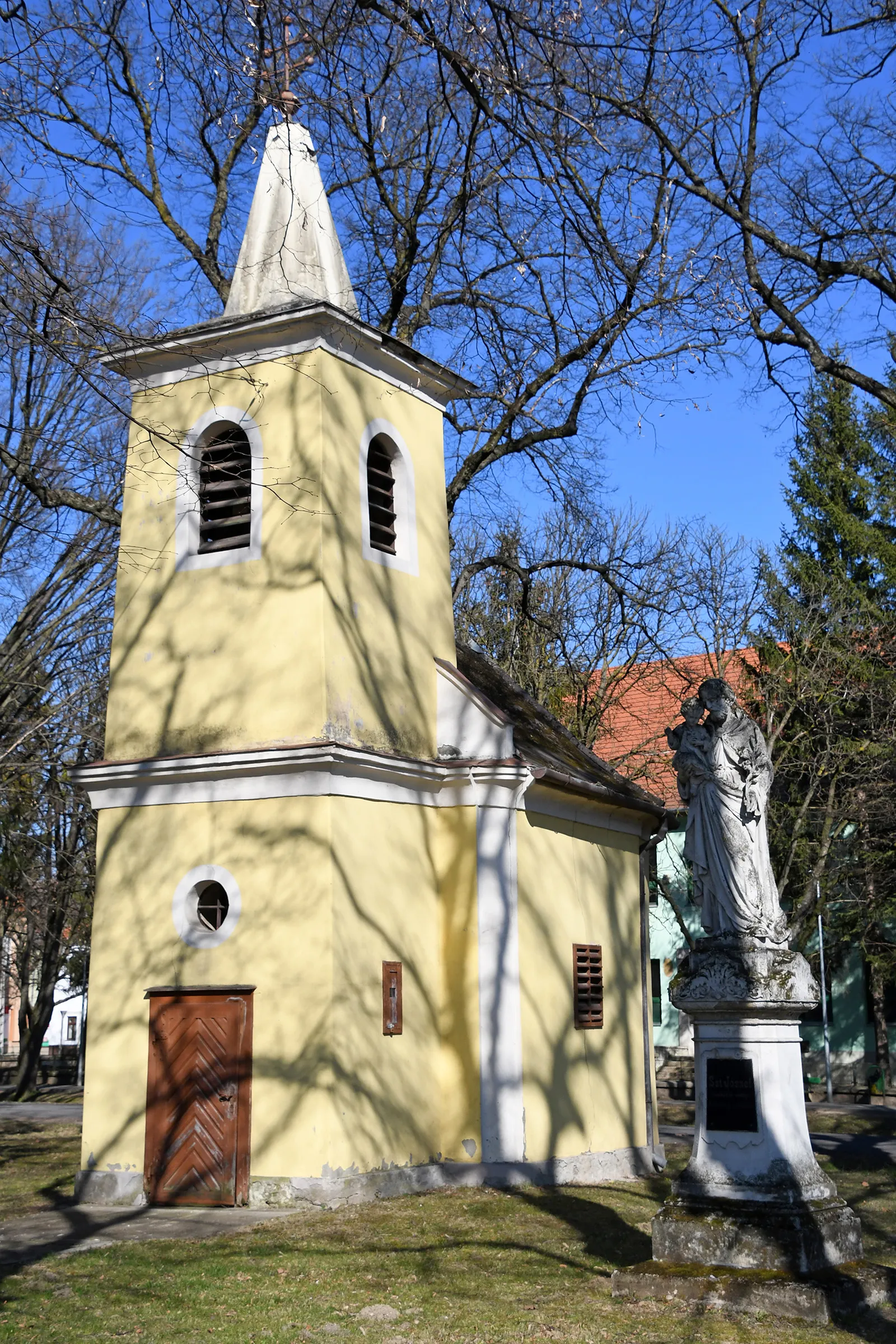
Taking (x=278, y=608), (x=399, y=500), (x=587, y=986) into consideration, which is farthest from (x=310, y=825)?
(x=587, y=986)

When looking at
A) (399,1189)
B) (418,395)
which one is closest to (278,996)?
(399,1189)

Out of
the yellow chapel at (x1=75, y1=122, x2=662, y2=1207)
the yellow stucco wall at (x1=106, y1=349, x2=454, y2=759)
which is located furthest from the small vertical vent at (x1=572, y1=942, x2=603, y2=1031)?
the yellow stucco wall at (x1=106, y1=349, x2=454, y2=759)

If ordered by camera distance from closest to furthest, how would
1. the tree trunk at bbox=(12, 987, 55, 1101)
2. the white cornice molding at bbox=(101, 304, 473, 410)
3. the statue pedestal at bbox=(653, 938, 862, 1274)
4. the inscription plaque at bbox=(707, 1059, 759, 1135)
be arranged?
the statue pedestal at bbox=(653, 938, 862, 1274)
the inscription plaque at bbox=(707, 1059, 759, 1135)
the white cornice molding at bbox=(101, 304, 473, 410)
the tree trunk at bbox=(12, 987, 55, 1101)

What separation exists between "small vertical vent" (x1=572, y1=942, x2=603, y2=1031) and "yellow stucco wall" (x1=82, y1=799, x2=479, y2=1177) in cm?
172

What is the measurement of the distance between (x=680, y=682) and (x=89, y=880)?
13.9 meters

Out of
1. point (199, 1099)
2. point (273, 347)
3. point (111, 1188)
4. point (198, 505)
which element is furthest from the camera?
point (198, 505)

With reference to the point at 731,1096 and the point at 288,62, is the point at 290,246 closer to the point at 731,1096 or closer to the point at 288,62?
the point at 288,62

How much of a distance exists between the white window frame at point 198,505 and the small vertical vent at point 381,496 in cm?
125

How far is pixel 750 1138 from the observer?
28.8 ft

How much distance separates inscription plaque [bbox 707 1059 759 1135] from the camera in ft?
28.9

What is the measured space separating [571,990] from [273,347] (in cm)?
757

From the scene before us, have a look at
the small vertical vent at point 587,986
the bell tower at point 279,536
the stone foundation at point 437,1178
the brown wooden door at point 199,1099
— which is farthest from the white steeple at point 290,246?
the stone foundation at point 437,1178

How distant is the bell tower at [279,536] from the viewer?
13.3 m

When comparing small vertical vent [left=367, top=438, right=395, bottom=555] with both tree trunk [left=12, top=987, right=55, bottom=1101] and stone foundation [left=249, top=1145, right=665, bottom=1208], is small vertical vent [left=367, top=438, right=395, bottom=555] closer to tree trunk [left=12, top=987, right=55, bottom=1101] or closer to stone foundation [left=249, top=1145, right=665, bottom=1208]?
stone foundation [left=249, top=1145, right=665, bottom=1208]
